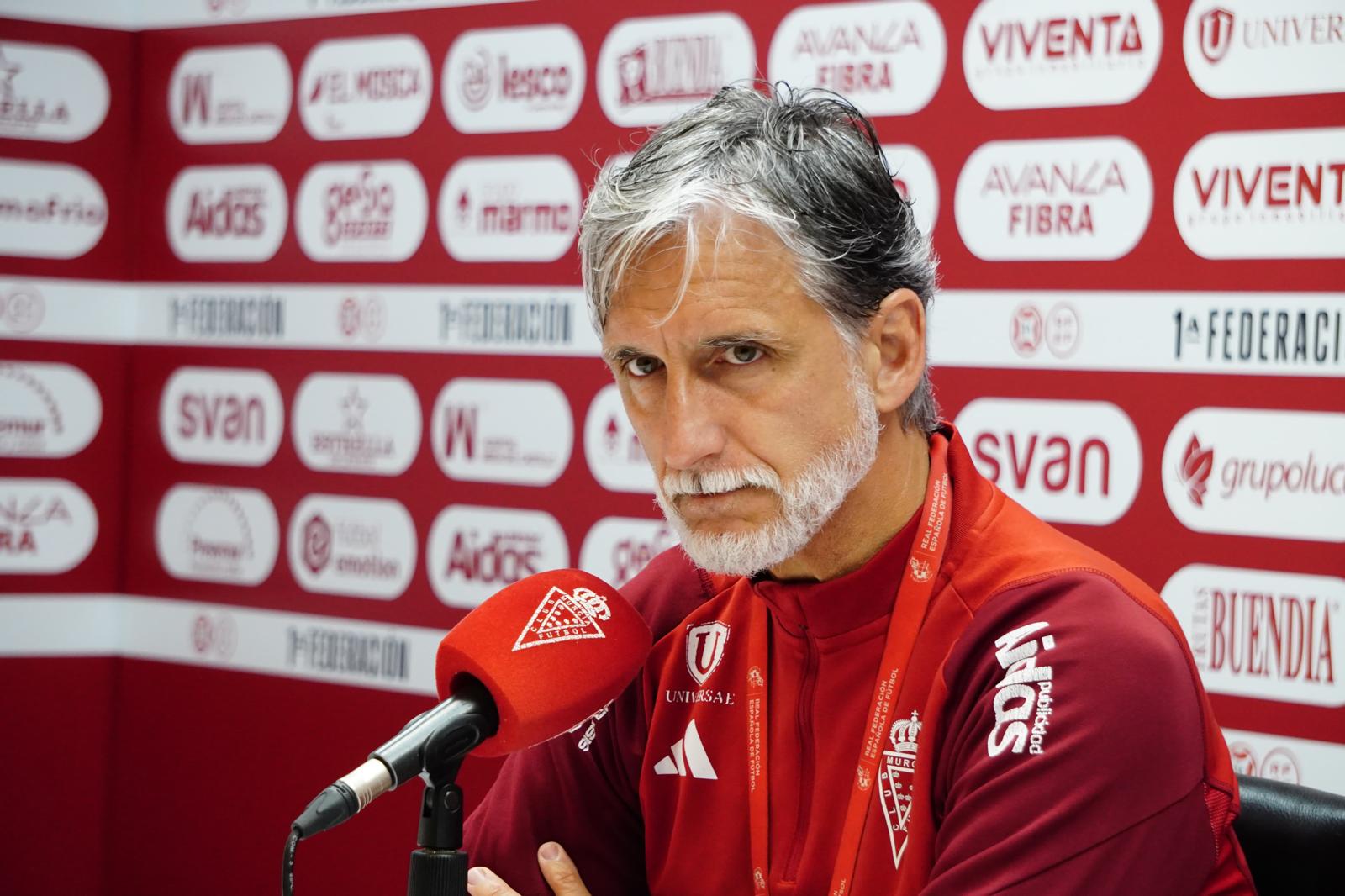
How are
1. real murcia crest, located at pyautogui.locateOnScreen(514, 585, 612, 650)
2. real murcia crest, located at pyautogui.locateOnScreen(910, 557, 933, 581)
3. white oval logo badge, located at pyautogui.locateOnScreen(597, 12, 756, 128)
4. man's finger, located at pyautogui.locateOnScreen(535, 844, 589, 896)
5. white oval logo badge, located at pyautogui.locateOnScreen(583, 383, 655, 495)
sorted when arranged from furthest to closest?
white oval logo badge, located at pyautogui.locateOnScreen(583, 383, 655, 495), white oval logo badge, located at pyautogui.locateOnScreen(597, 12, 756, 128), man's finger, located at pyautogui.locateOnScreen(535, 844, 589, 896), real murcia crest, located at pyautogui.locateOnScreen(910, 557, 933, 581), real murcia crest, located at pyautogui.locateOnScreen(514, 585, 612, 650)

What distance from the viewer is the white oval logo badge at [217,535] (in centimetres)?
309

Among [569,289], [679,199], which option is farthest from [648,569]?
[569,289]

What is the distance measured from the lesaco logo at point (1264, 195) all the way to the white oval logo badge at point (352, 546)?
1.58 metres

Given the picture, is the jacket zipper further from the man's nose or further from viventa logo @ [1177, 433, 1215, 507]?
viventa logo @ [1177, 433, 1215, 507]

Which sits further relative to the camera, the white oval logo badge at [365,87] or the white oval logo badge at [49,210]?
the white oval logo badge at [49,210]

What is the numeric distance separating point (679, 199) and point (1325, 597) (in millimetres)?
1315

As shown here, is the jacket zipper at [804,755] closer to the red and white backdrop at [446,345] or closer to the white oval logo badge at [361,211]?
the red and white backdrop at [446,345]

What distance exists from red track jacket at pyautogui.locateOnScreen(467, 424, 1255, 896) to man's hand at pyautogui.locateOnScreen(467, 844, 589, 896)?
0.03 meters

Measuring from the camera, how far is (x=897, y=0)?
2.39m

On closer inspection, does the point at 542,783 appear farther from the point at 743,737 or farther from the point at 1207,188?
the point at 1207,188

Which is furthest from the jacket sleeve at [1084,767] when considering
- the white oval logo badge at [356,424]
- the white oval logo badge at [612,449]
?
the white oval logo badge at [356,424]

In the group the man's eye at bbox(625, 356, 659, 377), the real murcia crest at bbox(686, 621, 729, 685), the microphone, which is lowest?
the real murcia crest at bbox(686, 621, 729, 685)

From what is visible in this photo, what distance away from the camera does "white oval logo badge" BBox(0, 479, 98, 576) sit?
3.08m

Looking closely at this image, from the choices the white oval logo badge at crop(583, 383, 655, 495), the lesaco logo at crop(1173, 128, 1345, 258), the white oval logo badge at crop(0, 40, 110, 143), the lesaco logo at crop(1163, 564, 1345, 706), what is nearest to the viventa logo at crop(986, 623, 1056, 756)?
the lesaco logo at crop(1163, 564, 1345, 706)
